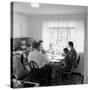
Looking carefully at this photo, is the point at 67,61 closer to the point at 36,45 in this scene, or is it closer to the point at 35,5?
the point at 36,45

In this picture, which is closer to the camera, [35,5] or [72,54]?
[35,5]

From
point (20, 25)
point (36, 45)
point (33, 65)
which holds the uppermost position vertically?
point (20, 25)

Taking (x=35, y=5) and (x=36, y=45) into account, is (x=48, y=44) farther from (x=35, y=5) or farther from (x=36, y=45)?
(x=35, y=5)

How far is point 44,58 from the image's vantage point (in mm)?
1616

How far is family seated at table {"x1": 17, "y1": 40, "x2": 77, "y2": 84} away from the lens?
5.23ft

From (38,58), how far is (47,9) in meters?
0.37

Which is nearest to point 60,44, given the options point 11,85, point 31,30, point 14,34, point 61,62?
point 61,62

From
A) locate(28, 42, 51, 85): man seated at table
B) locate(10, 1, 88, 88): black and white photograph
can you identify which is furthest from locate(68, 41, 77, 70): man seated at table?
locate(28, 42, 51, 85): man seated at table

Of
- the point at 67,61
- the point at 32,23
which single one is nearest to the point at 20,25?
the point at 32,23

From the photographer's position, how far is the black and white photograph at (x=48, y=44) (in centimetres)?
154

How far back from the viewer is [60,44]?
1.63 metres

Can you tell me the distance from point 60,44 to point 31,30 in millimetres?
245

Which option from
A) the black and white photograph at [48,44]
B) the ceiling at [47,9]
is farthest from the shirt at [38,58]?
the ceiling at [47,9]

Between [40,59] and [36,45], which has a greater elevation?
[36,45]
